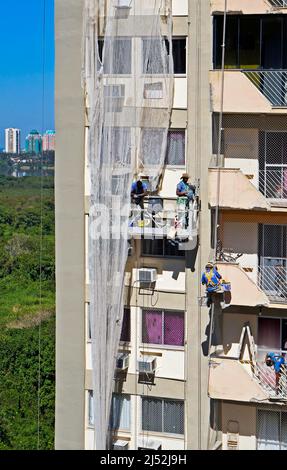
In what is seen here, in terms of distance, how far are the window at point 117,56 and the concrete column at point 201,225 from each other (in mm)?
735

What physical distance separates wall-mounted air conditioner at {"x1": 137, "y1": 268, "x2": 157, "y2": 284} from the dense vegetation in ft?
21.7

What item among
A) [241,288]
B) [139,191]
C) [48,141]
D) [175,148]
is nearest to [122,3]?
[175,148]

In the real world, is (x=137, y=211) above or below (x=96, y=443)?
above

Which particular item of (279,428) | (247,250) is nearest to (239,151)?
(247,250)

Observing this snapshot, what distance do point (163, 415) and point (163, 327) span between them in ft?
3.54

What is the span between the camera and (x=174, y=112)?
32.2 ft

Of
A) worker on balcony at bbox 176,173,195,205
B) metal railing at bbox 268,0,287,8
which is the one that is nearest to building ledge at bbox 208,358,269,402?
worker on balcony at bbox 176,173,195,205

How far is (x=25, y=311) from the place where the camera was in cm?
2420

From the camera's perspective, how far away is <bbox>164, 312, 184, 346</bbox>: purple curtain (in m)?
9.98

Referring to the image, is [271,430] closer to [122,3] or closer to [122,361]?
[122,361]

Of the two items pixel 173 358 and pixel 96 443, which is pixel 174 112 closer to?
pixel 173 358

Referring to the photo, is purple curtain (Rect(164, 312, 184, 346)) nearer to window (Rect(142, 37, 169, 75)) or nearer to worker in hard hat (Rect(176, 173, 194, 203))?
worker in hard hat (Rect(176, 173, 194, 203))

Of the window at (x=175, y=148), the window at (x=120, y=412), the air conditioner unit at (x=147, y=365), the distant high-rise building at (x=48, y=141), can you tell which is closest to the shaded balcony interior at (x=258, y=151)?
the window at (x=175, y=148)

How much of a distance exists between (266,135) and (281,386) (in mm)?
2903
